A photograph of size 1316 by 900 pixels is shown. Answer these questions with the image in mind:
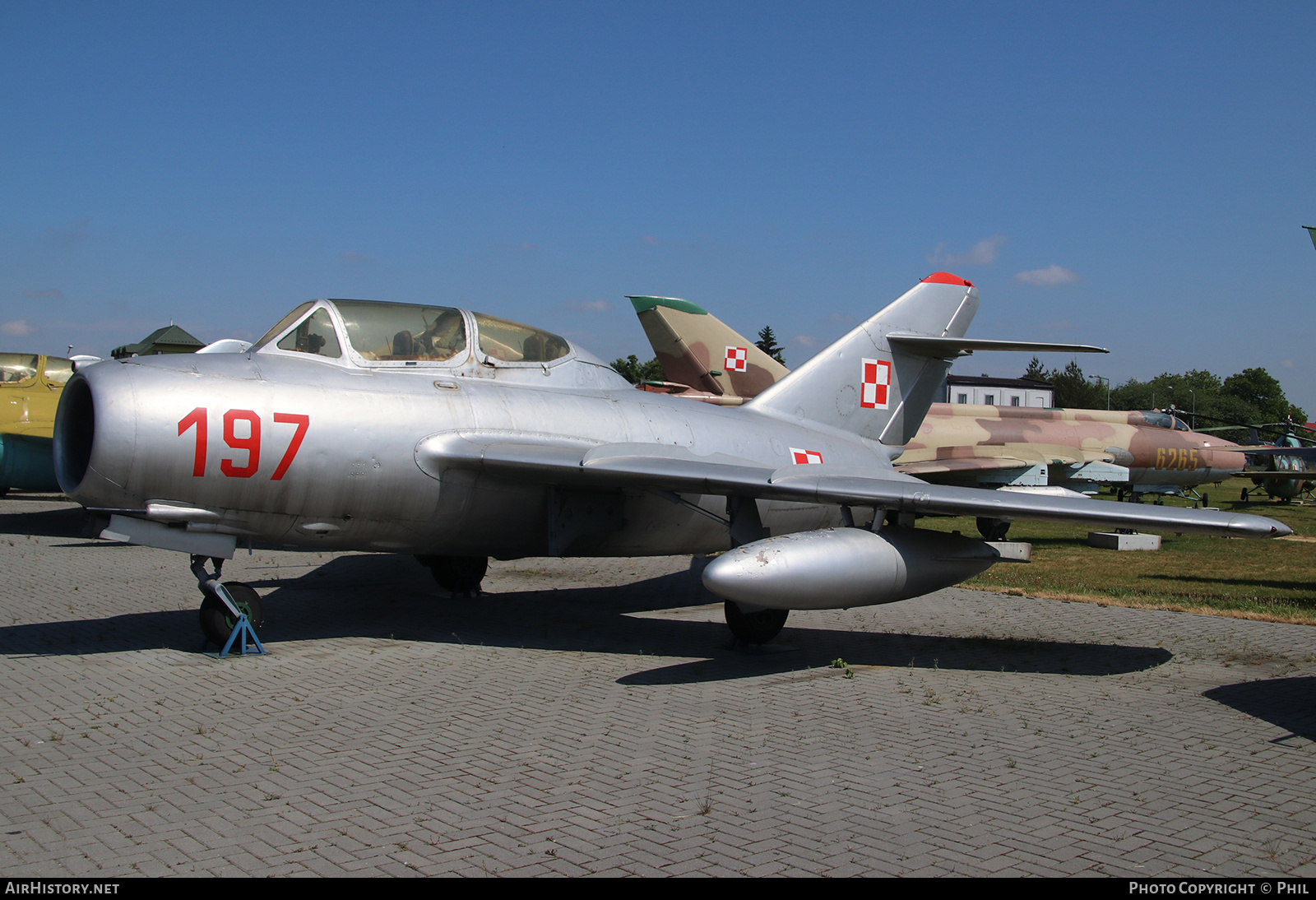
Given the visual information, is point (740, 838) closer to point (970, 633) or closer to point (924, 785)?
point (924, 785)

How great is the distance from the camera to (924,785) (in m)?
5.15

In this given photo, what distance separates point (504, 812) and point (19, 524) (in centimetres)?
1833

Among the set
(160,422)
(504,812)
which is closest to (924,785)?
(504,812)

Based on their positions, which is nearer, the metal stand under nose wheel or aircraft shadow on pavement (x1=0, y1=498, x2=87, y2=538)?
the metal stand under nose wheel

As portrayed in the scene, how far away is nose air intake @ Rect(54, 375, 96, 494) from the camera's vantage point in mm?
7234

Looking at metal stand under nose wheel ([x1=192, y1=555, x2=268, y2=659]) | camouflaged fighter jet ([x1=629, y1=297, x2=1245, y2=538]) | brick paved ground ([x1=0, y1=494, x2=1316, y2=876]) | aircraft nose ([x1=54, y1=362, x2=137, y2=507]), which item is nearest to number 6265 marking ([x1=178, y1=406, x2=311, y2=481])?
aircraft nose ([x1=54, y1=362, x2=137, y2=507])

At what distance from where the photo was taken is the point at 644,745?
19.1 feet

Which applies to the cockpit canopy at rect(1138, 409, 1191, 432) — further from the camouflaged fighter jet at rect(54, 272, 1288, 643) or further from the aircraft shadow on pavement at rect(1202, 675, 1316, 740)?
the camouflaged fighter jet at rect(54, 272, 1288, 643)

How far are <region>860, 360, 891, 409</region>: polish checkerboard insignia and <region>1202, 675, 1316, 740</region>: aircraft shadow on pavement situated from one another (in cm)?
507

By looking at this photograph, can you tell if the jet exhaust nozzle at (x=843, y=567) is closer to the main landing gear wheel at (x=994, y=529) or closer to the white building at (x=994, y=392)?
the main landing gear wheel at (x=994, y=529)

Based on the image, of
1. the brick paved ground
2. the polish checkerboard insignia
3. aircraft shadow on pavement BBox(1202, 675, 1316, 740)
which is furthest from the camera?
the polish checkerboard insignia

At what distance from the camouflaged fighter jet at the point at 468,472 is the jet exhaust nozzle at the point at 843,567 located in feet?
0.06

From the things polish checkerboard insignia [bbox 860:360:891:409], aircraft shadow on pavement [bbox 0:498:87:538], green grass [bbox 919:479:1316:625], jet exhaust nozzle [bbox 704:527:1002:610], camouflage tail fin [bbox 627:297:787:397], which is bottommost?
aircraft shadow on pavement [bbox 0:498:87:538]

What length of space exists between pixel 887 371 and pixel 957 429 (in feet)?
36.5
